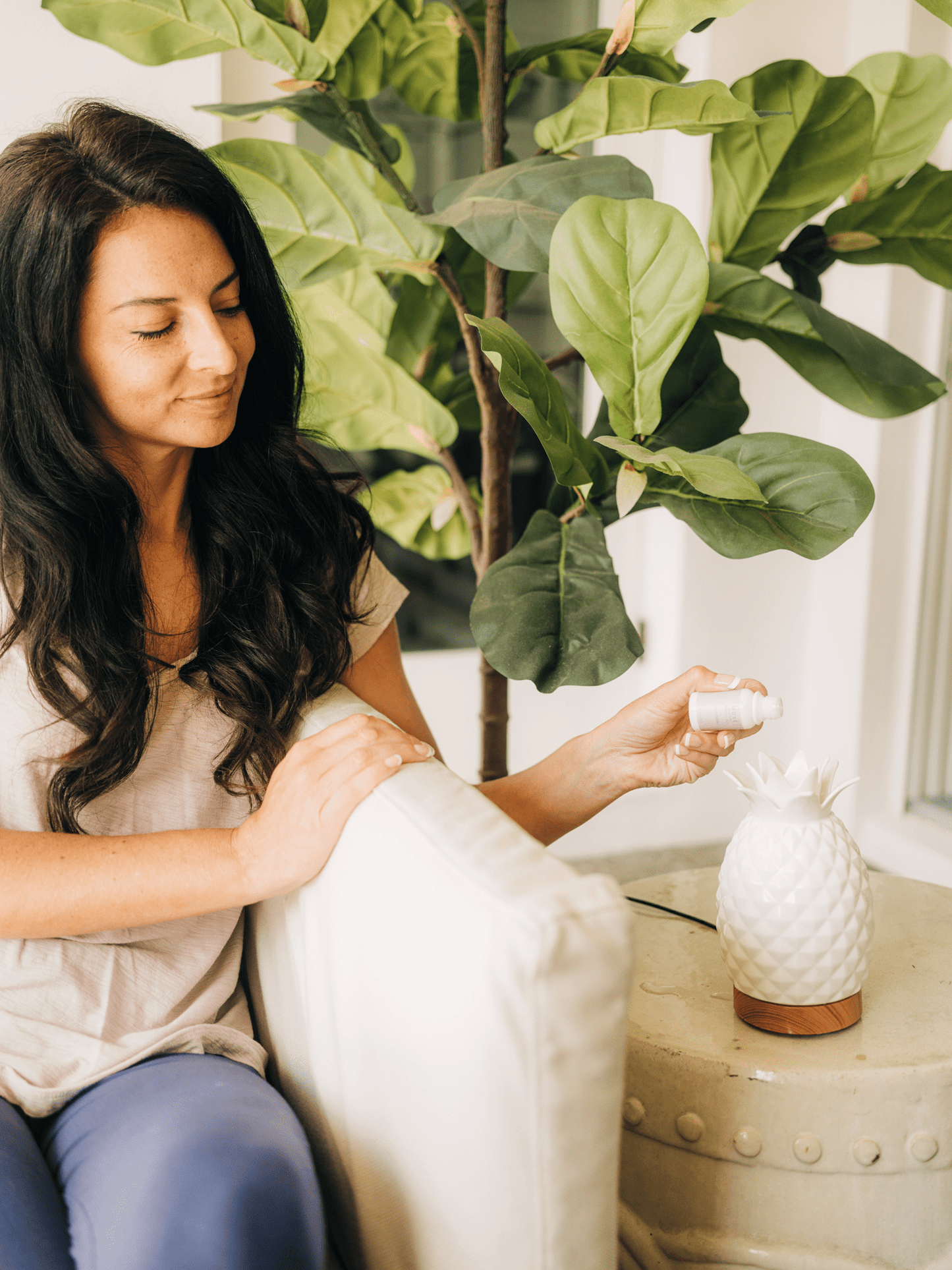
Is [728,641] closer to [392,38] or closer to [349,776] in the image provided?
[392,38]

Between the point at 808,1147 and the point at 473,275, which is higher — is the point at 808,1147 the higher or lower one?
the lower one

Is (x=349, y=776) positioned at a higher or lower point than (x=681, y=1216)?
higher

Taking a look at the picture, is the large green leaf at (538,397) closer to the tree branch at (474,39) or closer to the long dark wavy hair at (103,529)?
the long dark wavy hair at (103,529)

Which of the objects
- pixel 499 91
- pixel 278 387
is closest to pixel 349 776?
pixel 278 387

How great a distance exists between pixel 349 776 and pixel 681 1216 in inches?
17.1

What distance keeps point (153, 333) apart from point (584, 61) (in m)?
0.69

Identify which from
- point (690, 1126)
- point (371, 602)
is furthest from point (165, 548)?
point (690, 1126)

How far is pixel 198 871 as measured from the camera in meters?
0.77

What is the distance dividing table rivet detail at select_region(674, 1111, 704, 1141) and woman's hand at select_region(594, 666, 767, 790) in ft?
0.93

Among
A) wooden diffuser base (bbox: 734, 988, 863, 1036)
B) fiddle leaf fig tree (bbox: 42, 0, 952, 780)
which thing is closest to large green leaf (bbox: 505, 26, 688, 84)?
fiddle leaf fig tree (bbox: 42, 0, 952, 780)

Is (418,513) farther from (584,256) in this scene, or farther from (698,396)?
(584,256)

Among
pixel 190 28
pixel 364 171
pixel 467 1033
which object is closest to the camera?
pixel 467 1033

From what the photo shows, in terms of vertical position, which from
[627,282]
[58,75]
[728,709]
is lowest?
[728,709]

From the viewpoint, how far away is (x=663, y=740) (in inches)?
38.8
